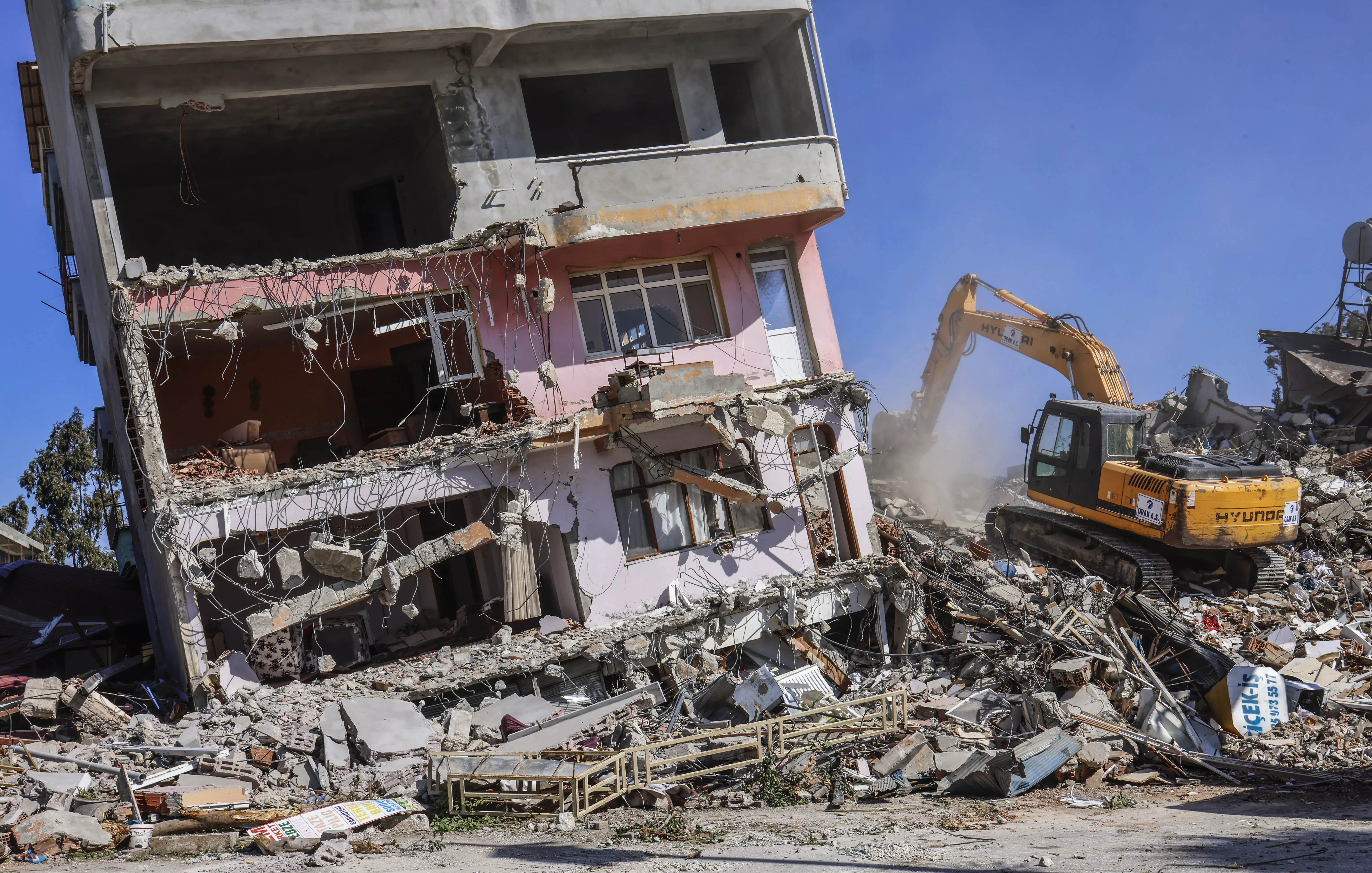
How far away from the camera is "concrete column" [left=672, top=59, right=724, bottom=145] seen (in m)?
18.9

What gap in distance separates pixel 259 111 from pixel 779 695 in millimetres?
11838

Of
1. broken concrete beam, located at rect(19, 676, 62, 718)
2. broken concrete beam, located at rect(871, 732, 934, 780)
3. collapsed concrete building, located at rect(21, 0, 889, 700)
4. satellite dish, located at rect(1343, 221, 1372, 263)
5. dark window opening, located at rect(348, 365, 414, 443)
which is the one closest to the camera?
broken concrete beam, located at rect(871, 732, 934, 780)

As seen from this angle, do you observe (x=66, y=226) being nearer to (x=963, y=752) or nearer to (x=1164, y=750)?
(x=963, y=752)

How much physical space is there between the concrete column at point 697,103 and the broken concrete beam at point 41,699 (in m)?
12.6

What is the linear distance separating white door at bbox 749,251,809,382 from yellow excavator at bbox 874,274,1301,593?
4.47 m

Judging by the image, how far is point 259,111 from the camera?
17.5 metres

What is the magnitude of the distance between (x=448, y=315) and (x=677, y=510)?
4.84 meters

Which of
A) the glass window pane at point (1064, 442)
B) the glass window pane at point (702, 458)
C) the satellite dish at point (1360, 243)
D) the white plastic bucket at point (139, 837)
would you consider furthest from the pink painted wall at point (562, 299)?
the satellite dish at point (1360, 243)

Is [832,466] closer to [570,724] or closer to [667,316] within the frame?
[667,316]

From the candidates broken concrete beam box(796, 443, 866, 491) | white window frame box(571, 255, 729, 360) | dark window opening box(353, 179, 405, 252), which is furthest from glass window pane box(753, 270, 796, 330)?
dark window opening box(353, 179, 405, 252)

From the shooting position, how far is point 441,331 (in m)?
17.7

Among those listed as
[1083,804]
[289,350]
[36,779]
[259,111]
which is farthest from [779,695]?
[259,111]

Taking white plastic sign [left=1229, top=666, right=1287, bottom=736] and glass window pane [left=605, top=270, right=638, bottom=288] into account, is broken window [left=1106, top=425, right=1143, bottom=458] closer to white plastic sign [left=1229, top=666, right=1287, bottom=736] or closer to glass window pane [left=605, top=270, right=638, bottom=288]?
white plastic sign [left=1229, top=666, right=1287, bottom=736]

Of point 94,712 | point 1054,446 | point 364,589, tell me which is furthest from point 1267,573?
point 94,712
